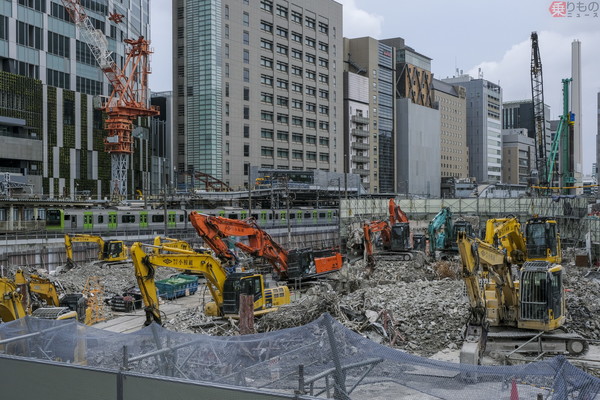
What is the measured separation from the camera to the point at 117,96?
69.2 metres

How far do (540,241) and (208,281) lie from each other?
15791mm

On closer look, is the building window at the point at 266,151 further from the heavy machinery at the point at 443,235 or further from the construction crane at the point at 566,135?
the heavy machinery at the point at 443,235

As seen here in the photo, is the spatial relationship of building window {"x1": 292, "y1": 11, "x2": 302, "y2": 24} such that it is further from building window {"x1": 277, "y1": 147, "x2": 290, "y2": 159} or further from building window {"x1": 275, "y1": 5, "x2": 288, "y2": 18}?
building window {"x1": 277, "y1": 147, "x2": 290, "y2": 159}

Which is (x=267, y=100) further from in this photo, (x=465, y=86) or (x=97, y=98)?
(x=465, y=86)

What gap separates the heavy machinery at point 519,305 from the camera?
16.0 m

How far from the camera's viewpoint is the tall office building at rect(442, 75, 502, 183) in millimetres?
164500

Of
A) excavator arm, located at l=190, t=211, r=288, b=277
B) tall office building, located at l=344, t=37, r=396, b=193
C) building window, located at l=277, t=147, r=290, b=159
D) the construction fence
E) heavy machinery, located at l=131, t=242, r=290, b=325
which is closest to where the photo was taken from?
the construction fence

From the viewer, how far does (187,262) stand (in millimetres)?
19766

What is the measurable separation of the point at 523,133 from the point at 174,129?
138903 mm

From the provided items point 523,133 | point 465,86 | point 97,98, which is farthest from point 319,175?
point 523,133

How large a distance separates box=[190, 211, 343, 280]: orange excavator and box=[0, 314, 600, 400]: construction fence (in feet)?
56.1

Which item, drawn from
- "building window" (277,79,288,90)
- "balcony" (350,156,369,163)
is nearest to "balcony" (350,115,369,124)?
"balcony" (350,156,369,163)

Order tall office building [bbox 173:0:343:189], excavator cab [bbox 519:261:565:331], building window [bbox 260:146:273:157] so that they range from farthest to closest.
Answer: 1. building window [bbox 260:146:273:157]
2. tall office building [bbox 173:0:343:189]
3. excavator cab [bbox 519:261:565:331]

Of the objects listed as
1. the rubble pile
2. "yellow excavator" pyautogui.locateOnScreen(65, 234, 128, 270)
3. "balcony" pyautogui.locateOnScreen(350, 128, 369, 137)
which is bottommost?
the rubble pile
